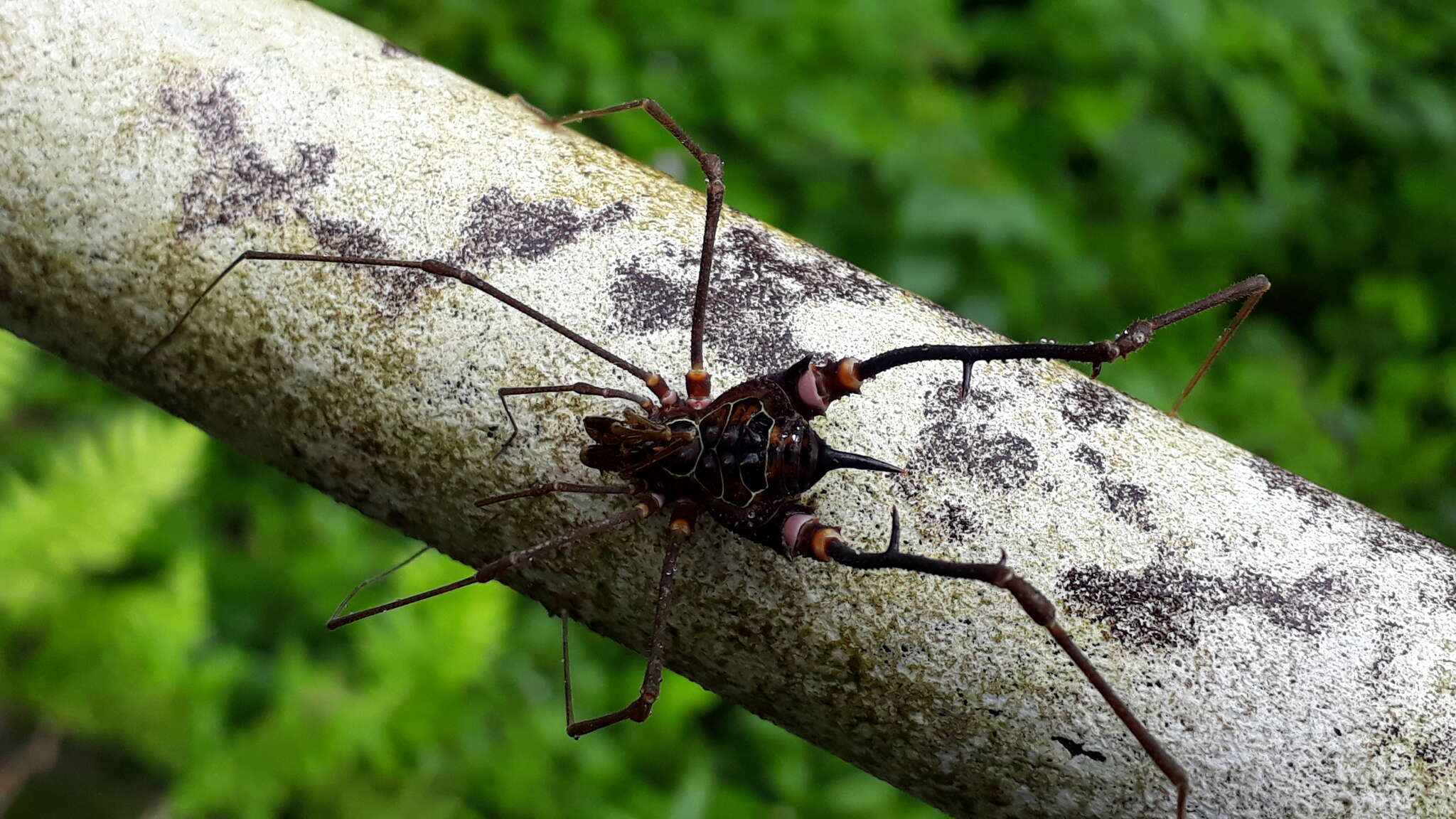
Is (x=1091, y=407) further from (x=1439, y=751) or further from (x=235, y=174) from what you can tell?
(x=235, y=174)

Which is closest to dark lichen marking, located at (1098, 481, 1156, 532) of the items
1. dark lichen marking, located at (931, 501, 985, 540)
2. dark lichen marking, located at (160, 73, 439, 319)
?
dark lichen marking, located at (931, 501, 985, 540)

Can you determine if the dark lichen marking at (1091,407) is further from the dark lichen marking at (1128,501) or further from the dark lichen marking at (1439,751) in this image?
the dark lichen marking at (1439,751)

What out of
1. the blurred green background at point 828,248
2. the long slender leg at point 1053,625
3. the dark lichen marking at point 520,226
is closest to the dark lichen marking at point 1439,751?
the long slender leg at point 1053,625

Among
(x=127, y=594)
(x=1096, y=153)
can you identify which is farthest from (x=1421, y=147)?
(x=127, y=594)

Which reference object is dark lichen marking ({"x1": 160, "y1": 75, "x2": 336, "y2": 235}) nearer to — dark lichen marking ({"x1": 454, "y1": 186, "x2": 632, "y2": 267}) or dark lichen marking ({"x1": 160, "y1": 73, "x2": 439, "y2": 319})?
dark lichen marking ({"x1": 160, "y1": 73, "x2": 439, "y2": 319})

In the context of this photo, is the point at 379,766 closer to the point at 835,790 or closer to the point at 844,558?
the point at 835,790
